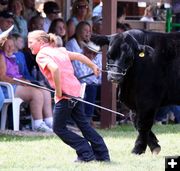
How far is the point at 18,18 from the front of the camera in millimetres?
12922

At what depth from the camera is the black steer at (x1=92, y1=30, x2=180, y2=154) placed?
29.8ft

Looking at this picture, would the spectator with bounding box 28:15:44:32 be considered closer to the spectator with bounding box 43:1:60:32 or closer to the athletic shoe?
the spectator with bounding box 43:1:60:32

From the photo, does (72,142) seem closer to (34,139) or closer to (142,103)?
(142,103)

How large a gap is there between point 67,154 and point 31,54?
373 cm

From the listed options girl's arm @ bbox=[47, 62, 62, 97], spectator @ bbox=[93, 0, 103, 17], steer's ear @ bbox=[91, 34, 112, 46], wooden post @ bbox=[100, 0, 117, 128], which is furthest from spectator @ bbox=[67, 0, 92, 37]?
girl's arm @ bbox=[47, 62, 62, 97]

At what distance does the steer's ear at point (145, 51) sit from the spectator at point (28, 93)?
2.95m

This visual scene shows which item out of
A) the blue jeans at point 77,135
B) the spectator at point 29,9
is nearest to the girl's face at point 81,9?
the spectator at point 29,9

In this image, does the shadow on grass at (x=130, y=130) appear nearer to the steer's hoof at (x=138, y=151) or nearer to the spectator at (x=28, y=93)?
the spectator at (x=28, y=93)

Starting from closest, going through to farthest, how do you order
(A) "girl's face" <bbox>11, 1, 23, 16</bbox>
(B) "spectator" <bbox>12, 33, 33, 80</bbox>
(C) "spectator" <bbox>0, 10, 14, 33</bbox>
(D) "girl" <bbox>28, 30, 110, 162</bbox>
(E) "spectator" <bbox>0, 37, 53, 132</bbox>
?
(D) "girl" <bbox>28, 30, 110, 162</bbox>
(E) "spectator" <bbox>0, 37, 53, 132</bbox>
(B) "spectator" <bbox>12, 33, 33, 80</bbox>
(C) "spectator" <bbox>0, 10, 14, 33</bbox>
(A) "girl's face" <bbox>11, 1, 23, 16</bbox>

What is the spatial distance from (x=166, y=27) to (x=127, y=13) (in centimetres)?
146

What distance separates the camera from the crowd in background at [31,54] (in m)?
11.8

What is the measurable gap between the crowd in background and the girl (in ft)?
9.16

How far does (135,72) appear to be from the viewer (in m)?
9.33

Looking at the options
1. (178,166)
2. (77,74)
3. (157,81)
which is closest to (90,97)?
(77,74)
